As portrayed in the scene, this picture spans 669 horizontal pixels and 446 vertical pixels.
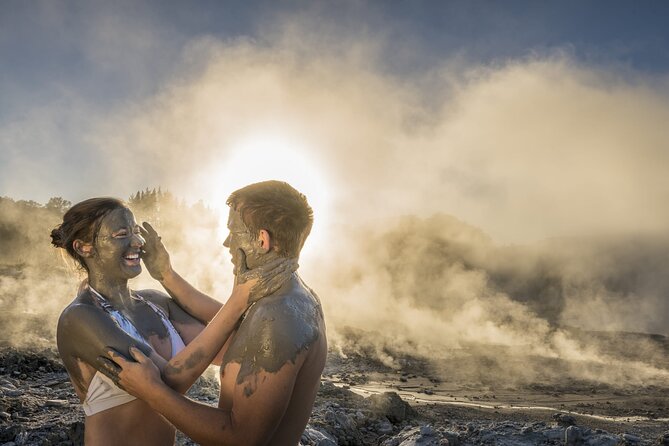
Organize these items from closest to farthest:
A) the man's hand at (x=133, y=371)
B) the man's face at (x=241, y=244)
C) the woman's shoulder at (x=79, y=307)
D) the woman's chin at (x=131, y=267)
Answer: the man's hand at (x=133, y=371) → the man's face at (x=241, y=244) → the woman's shoulder at (x=79, y=307) → the woman's chin at (x=131, y=267)

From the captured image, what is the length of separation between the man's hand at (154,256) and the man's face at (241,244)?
1158 mm

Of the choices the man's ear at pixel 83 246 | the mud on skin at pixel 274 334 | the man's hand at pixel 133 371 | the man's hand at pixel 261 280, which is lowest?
the man's hand at pixel 133 371

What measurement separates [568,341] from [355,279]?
731 inches

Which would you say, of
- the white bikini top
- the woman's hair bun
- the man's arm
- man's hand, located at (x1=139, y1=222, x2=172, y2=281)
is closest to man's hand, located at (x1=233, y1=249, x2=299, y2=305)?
the man's arm

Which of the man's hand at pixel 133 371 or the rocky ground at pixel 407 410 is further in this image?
the rocky ground at pixel 407 410

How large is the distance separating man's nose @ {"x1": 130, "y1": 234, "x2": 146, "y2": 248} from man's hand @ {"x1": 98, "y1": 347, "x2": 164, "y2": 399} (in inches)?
34.6

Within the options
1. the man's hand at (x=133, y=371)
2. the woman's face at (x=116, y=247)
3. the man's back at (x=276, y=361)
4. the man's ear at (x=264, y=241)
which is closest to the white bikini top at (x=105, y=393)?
the man's hand at (x=133, y=371)

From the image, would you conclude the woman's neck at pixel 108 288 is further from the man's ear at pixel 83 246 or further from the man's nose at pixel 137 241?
the man's nose at pixel 137 241

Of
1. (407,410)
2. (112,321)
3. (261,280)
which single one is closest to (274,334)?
(261,280)

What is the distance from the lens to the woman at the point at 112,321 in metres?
2.54

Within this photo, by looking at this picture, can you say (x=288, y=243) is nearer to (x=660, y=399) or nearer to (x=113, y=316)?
(x=113, y=316)

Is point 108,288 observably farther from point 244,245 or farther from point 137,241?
point 244,245

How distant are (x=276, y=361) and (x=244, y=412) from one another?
255 mm

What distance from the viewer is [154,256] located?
340cm
